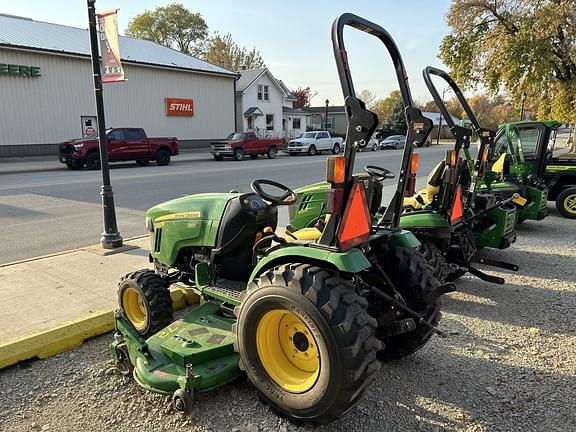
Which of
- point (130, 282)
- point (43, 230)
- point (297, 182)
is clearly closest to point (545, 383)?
point (130, 282)

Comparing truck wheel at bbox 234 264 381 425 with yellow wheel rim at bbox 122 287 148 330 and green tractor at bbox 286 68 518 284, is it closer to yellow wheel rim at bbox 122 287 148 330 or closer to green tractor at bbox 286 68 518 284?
yellow wheel rim at bbox 122 287 148 330

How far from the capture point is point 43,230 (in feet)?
25.5

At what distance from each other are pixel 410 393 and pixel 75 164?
1872 centimetres

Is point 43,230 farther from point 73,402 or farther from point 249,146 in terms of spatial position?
point 249,146

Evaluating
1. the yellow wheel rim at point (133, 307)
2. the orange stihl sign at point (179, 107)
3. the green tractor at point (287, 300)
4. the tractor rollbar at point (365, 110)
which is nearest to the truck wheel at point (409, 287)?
the green tractor at point (287, 300)

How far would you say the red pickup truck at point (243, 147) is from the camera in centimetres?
2498

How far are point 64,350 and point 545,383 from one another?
3580mm

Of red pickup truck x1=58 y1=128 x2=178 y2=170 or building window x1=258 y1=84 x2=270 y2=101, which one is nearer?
red pickup truck x1=58 y1=128 x2=178 y2=170

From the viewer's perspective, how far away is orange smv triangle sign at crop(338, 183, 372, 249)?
2.55 meters

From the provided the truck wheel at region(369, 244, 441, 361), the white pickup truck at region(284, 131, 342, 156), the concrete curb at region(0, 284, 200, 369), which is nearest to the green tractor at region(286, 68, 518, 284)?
the truck wheel at region(369, 244, 441, 361)

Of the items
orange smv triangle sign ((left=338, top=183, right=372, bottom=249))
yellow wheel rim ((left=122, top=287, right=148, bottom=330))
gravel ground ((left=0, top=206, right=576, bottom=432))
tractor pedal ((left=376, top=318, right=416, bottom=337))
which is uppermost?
orange smv triangle sign ((left=338, top=183, right=372, bottom=249))

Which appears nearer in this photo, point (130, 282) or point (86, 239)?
point (130, 282)

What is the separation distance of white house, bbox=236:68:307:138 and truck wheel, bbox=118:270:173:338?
34500 mm

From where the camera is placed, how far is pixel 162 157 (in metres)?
21.7
